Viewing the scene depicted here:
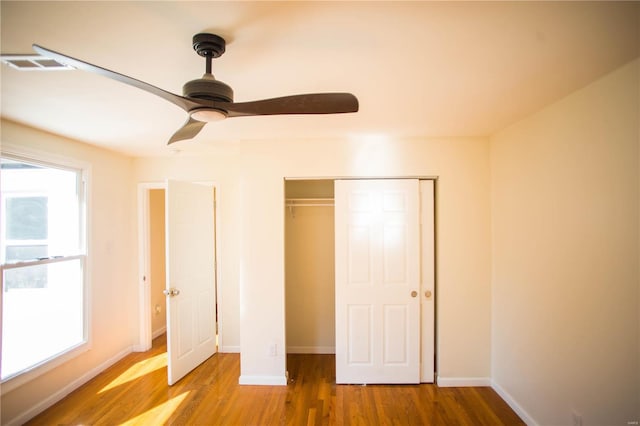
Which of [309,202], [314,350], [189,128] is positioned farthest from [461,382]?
[189,128]

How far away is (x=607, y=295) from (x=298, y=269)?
9.22ft

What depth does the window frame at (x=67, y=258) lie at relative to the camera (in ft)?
7.38

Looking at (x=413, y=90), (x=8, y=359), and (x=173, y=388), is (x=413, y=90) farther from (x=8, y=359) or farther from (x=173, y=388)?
(x=8, y=359)

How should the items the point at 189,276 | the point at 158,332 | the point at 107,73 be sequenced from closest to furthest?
the point at 107,73 → the point at 189,276 → the point at 158,332

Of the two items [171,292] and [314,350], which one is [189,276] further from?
[314,350]

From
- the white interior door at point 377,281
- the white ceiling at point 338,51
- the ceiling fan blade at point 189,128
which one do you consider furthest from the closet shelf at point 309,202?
the ceiling fan blade at point 189,128

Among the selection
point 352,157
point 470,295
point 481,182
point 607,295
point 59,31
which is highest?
point 59,31

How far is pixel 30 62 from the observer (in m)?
1.44

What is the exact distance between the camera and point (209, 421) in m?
2.31

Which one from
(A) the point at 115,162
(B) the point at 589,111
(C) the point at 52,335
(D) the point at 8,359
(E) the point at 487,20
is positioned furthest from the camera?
(A) the point at 115,162

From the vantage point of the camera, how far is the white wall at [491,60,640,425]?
60.2 inches

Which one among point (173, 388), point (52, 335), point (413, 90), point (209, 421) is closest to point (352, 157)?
point (413, 90)

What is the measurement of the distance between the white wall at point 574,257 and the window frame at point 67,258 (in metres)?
4.08

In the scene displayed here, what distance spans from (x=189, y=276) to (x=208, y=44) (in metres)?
2.59
